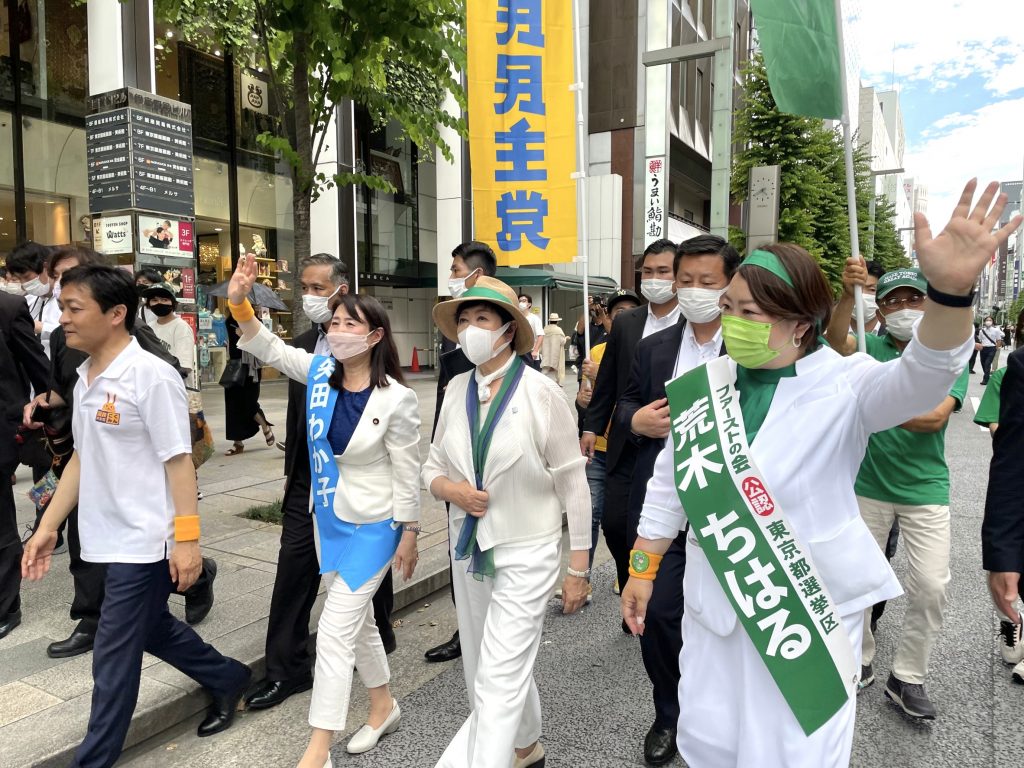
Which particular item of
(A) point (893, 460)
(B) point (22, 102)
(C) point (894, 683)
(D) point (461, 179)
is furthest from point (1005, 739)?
(D) point (461, 179)

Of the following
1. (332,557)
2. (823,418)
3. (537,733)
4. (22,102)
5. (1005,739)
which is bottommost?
(1005,739)

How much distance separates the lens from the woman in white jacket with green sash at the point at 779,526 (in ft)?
5.84

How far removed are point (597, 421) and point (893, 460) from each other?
1.50m

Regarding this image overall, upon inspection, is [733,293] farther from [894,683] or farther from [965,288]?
[894,683]

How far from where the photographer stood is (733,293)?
1985 millimetres

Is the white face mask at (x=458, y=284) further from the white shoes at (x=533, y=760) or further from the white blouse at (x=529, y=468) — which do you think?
the white shoes at (x=533, y=760)

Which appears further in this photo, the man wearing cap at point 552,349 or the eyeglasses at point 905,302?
the man wearing cap at point 552,349

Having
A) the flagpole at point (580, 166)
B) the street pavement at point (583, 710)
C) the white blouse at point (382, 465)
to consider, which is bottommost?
the street pavement at point (583, 710)

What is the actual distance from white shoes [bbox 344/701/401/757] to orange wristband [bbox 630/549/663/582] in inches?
60.6

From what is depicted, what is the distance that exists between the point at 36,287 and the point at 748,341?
Answer: 5304mm

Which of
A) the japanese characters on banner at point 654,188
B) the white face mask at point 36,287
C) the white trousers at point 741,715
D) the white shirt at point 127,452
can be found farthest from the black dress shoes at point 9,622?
the japanese characters on banner at point 654,188

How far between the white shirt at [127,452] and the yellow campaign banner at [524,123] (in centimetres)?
297

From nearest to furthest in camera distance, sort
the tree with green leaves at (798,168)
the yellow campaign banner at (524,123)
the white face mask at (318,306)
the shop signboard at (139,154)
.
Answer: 1. the white face mask at (318,306)
2. the yellow campaign banner at (524,123)
3. the shop signboard at (139,154)
4. the tree with green leaves at (798,168)

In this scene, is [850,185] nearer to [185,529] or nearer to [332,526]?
[332,526]
